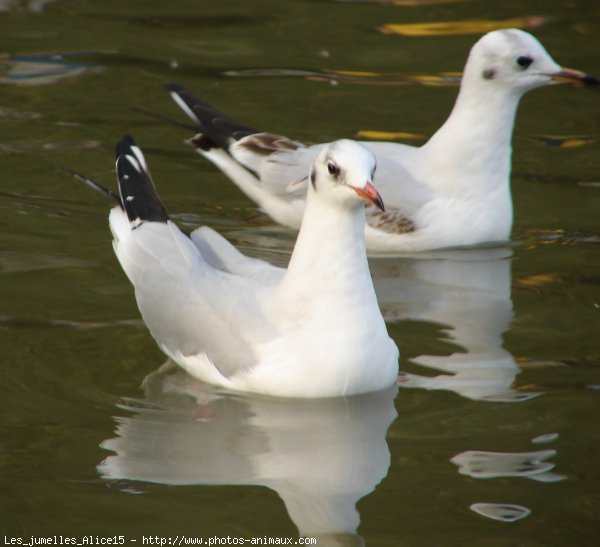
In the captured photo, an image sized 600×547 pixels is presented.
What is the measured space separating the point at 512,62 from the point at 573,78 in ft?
1.15

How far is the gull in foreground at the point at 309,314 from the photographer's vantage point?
223 inches

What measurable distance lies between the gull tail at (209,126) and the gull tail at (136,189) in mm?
1418

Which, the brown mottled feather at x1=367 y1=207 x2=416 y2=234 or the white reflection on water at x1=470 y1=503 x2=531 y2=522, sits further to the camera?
the brown mottled feather at x1=367 y1=207 x2=416 y2=234

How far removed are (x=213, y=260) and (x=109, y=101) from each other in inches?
167

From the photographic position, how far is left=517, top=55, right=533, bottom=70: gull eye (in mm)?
7957

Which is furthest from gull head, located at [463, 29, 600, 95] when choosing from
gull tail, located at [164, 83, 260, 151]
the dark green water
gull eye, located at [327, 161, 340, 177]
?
gull eye, located at [327, 161, 340, 177]

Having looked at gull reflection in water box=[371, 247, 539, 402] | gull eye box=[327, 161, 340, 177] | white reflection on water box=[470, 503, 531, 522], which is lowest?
white reflection on water box=[470, 503, 531, 522]

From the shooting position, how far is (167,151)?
944 cm

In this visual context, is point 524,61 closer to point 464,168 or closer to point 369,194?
point 464,168

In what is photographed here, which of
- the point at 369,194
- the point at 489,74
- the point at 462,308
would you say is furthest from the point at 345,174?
the point at 489,74

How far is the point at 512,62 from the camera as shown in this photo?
796 centimetres

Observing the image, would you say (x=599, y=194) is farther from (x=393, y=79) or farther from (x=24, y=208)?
(x=24, y=208)

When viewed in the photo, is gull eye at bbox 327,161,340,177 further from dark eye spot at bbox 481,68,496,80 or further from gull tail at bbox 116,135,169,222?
dark eye spot at bbox 481,68,496,80

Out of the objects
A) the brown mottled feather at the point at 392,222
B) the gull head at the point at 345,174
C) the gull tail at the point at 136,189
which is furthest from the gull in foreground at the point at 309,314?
the brown mottled feather at the point at 392,222
